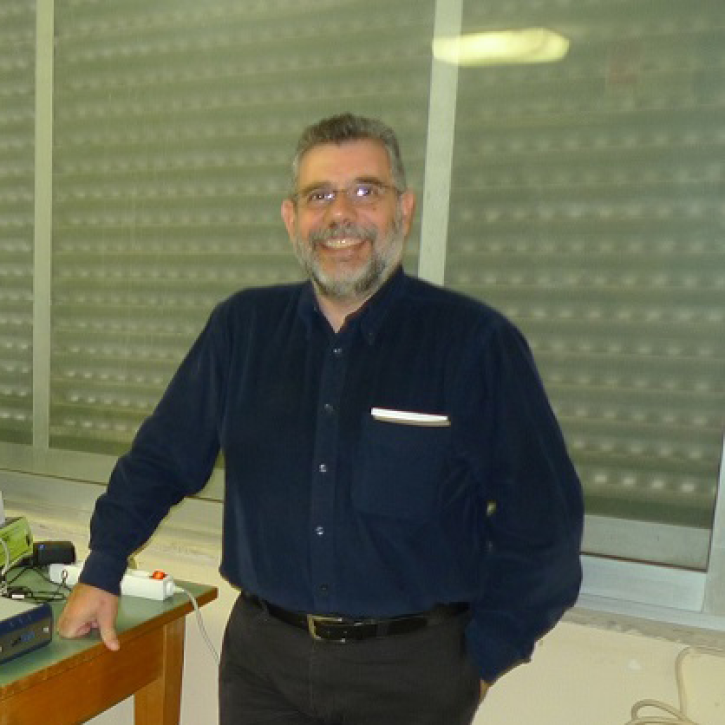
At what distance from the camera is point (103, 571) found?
1.52 metres

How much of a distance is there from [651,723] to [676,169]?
116cm

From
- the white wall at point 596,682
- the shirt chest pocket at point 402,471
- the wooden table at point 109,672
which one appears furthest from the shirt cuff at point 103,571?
the white wall at point 596,682

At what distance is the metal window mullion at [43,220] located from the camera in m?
2.38

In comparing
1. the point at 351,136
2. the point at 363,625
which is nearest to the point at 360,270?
the point at 351,136

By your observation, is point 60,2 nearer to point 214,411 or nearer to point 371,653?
point 214,411

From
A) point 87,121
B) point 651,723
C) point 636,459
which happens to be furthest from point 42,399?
point 651,723

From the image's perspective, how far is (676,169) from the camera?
5.65ft

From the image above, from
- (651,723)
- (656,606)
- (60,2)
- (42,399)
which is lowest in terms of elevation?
(651,723)

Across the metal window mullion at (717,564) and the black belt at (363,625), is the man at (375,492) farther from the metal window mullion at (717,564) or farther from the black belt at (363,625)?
the metal window mullion at (717,564)

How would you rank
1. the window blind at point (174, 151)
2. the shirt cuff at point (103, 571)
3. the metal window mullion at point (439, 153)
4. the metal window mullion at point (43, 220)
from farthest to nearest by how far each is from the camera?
the metal window mullion at point (43, 220), the window blind at point (174, 151), the metal window mullion at point (439, 153), the shirt cuff at point (103, 571)

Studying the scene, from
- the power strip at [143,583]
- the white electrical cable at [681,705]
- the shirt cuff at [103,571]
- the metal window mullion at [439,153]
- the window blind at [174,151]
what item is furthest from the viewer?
the window blind at [174,151]

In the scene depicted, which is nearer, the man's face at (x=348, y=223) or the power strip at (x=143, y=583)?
the man's face at (x=348, y=223)

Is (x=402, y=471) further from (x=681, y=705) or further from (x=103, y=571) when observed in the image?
(x=681, y=705)

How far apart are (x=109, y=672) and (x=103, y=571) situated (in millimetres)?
255
